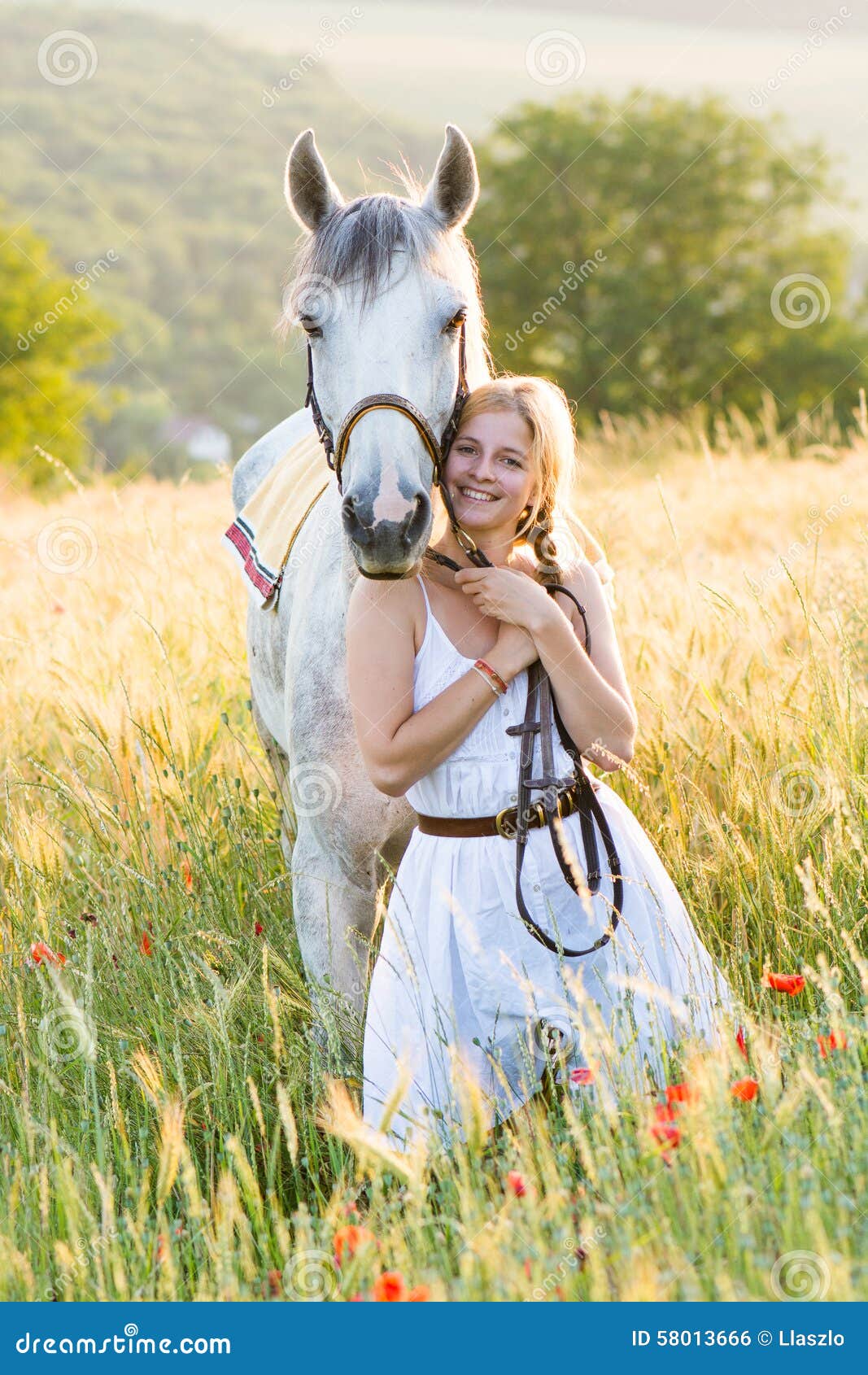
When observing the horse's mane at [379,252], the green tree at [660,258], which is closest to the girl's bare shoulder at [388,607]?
the horse's mane at [379,252]

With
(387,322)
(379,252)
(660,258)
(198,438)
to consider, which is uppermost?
(198,438)

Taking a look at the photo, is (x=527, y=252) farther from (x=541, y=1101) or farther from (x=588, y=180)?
(x=541, y=1101)

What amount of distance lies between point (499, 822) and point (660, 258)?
81.0 ft

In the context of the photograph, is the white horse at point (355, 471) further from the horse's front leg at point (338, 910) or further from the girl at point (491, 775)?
the girl at point (491, 775)

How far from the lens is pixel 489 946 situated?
244cm

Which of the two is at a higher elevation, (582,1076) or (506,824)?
(506,824)

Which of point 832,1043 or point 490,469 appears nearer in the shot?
point 832,1043

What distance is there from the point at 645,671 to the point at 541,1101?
1.94 m

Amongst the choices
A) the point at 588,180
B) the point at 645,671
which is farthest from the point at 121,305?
the point at 645,671

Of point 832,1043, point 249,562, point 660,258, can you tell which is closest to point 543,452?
point 832,1043

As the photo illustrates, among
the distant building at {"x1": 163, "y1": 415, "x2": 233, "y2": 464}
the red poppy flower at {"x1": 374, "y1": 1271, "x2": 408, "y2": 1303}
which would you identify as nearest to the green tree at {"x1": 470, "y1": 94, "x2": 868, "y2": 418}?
the red poppy flower at {"x1": 374, "y1": 1271, "x2": 408, "y2": 1303}

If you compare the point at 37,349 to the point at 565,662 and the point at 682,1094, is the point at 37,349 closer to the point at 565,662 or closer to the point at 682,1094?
the point at 565,662

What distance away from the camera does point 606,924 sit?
2.14m

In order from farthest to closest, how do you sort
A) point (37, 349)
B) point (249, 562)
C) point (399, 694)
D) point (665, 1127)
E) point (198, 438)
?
point (198, 438)
point (37, 349)
point (249, 562)
point (399, 694)
point (665, 1127)
